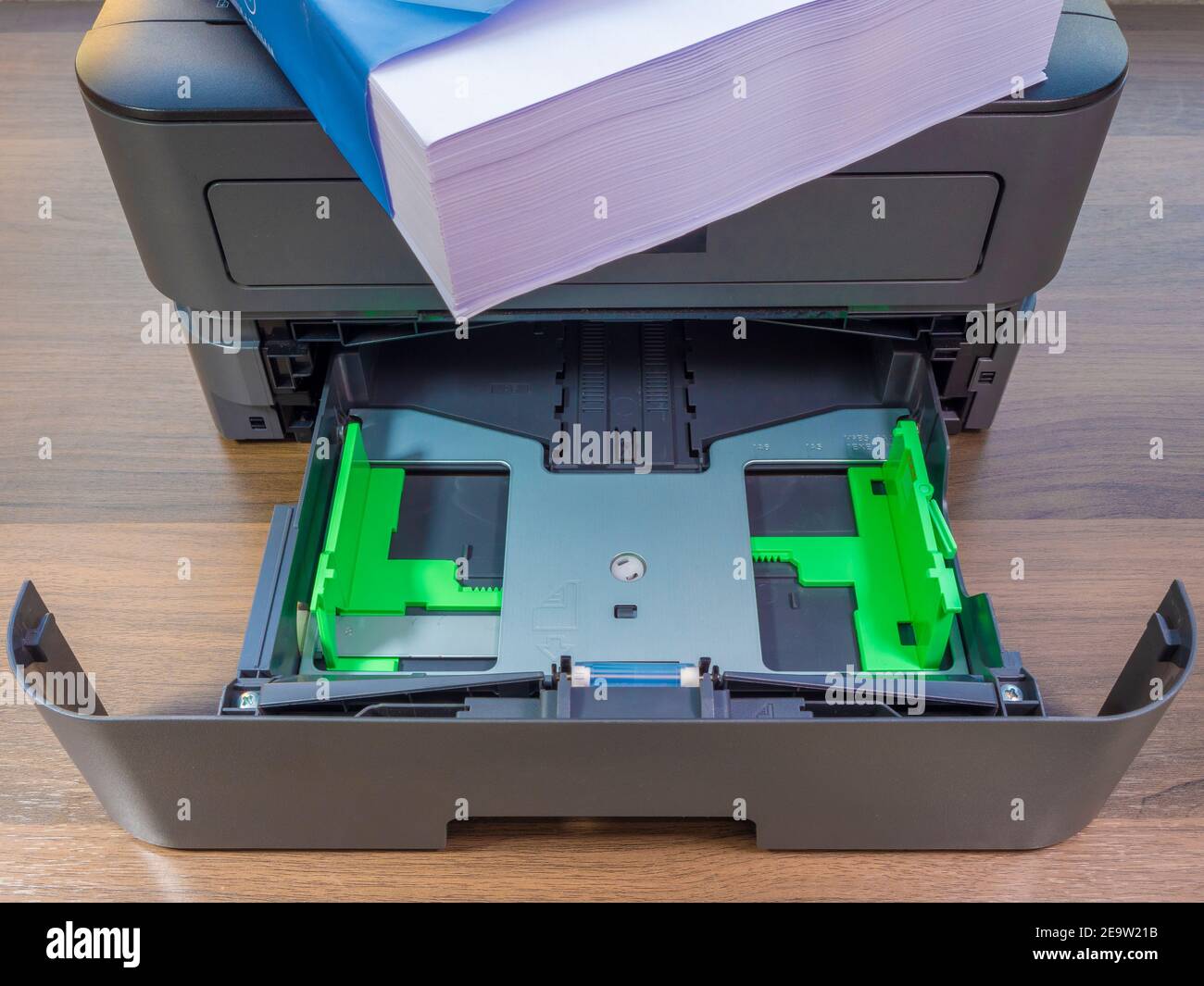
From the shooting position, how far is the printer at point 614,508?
0.54 m

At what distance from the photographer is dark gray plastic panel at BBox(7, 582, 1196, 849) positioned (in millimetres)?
522

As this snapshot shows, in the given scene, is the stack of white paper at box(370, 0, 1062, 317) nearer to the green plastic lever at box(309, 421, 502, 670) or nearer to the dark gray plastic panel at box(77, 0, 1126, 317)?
the dark gray plastic panel at box(77, 0, 1126, 317)

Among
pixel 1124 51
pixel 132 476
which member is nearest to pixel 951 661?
pixel 1124 51

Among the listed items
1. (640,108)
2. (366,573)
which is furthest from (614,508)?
(640,108)

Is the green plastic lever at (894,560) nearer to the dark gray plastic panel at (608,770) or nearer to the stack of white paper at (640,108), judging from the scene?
the dark gray plastic panel at (608,770)

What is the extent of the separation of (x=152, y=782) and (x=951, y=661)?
367mm

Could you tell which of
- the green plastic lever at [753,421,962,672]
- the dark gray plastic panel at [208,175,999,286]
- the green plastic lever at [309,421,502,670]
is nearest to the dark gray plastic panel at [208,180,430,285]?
the dark gray plastic panel at [208,175,999,286]

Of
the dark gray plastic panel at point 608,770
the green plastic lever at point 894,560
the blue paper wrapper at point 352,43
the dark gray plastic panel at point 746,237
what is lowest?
the dark gray plastic panel at point 608,770

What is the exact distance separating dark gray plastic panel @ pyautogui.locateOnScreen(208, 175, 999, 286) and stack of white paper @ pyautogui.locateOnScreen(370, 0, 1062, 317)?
5 centimetres

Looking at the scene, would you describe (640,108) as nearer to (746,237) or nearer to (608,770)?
(746,237)

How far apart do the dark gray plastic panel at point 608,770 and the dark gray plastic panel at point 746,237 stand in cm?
19

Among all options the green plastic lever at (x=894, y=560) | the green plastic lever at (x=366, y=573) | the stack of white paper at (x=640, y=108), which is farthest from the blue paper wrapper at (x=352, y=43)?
the green plastic lever at (x=894, y=560)

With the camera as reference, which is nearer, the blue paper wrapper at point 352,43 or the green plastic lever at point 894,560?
the blue paper wrapper at point 352,43

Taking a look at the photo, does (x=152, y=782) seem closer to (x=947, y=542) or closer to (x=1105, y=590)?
(x=947, y=542)
